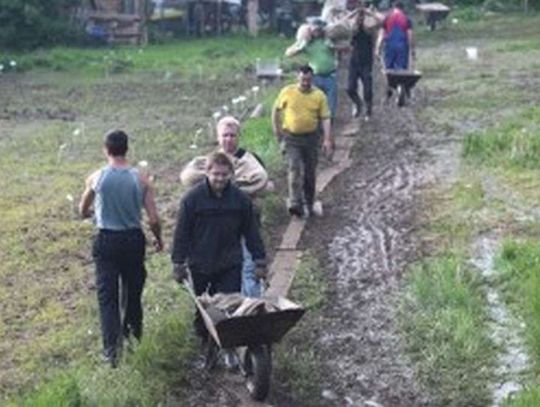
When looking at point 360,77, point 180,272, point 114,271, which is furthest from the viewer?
point 360,77

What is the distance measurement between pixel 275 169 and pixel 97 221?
22.0 ft

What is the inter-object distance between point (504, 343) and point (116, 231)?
2886mm

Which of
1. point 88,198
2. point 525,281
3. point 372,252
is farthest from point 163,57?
point 88,198

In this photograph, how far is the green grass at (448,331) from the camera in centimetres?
875

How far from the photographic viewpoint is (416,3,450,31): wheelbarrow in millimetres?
35219

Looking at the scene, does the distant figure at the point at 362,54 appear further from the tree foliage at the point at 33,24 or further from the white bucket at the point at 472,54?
the tree foliage at the point at 33,24

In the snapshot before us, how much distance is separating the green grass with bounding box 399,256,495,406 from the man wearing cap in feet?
17.8

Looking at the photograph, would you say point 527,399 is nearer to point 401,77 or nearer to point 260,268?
point 260,268

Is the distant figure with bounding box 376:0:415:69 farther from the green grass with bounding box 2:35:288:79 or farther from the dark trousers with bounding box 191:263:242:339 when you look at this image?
the dark trousers with bounding box 191:263:242:339

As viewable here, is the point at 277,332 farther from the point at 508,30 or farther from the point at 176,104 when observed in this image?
the point at 508,30

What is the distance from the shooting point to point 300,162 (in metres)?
13.4

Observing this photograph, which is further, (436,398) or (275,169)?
(275,169)

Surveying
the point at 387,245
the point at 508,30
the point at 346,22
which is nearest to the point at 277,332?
the point at 387,245

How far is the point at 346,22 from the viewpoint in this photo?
18.4 metres
